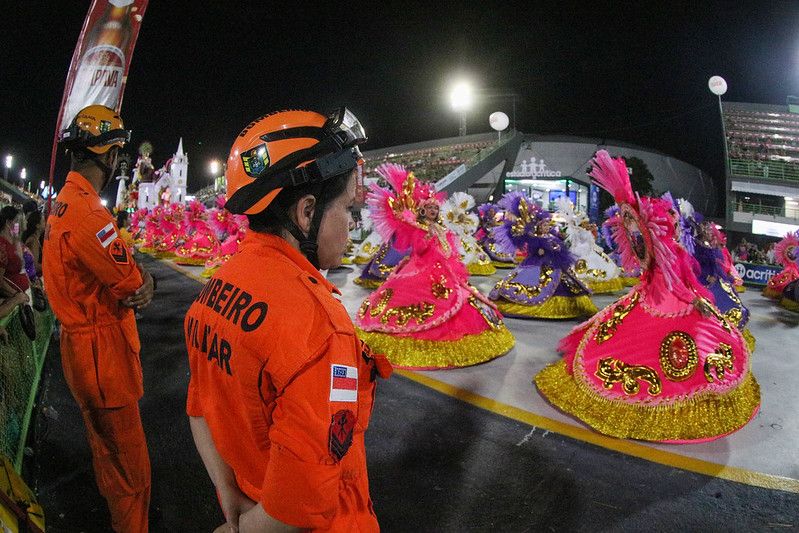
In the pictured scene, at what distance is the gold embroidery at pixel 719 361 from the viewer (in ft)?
11.0

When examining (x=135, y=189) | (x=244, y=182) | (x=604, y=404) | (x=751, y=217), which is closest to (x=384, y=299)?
(x=604, y=404)

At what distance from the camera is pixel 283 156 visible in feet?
3.54

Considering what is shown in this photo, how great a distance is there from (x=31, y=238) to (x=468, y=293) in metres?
5.41

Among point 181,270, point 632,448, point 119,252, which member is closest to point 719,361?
point 632,448

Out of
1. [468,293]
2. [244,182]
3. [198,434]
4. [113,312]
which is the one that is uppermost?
[244,182]

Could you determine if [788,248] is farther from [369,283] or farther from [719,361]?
[369,283]

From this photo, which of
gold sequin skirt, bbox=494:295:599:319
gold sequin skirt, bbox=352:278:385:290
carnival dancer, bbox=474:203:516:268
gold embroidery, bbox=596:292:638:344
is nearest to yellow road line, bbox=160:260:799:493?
gold embroidery, bbox=596:292:638:344

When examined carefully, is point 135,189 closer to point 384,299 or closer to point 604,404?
point 384,299

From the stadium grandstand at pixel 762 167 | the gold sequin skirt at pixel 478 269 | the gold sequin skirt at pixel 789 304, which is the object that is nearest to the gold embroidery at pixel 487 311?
the gold sequin skirt at pixel 789 304

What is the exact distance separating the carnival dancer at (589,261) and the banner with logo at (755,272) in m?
4.76

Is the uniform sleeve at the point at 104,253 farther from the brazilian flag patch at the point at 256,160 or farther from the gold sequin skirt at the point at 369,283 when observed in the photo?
the gold sequin skirt at the point at 369,283

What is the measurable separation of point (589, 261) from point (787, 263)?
431 centimetres

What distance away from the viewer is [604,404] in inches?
140

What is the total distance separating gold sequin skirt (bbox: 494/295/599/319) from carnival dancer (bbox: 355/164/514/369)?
2095mm
